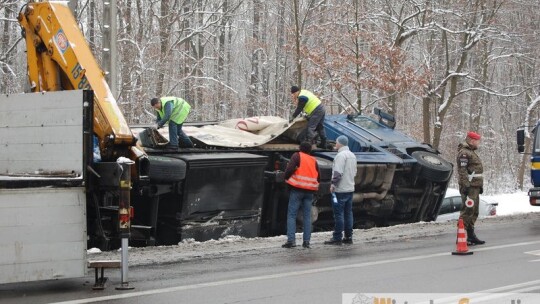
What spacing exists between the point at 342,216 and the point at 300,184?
3.42 feet

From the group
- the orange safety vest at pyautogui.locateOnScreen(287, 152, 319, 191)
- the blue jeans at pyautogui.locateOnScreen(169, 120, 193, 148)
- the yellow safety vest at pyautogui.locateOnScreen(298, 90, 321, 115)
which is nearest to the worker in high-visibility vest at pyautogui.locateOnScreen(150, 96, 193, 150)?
the blue jeans at pyautogui.locateOnScreen(169, 120, 193, 148)

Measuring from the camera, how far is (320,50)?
981 inches

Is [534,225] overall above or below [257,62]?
below

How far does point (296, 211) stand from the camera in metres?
12.1

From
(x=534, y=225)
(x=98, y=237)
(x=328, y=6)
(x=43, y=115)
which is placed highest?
(x=328, y=6)

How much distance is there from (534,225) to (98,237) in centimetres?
1010

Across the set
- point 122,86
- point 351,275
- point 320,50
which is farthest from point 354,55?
point 351,275

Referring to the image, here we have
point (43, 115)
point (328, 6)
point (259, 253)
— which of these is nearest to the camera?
point (43, 115)

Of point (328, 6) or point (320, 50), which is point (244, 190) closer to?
point (320, 50)

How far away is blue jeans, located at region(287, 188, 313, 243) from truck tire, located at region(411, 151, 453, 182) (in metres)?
4.50

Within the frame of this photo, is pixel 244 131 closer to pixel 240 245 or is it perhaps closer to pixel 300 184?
pixel 300 184

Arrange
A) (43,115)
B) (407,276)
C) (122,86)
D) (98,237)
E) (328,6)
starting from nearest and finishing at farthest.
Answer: (43,115)
(98,237)
(407,276)
(122,86)
(328,6)

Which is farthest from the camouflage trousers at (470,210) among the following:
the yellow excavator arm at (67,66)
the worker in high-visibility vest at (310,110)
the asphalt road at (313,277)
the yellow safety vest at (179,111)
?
the yellow excavator arm at (67,66)

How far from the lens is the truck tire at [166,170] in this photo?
37.8 ft
